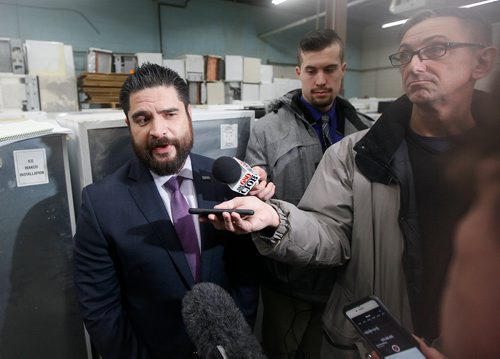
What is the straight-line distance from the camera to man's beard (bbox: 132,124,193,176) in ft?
Result: 3.12

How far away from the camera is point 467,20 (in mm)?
313

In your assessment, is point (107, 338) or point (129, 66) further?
point (129, 66)

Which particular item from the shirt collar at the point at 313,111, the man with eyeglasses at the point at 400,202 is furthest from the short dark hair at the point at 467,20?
the shirt collar at the point at 313,111

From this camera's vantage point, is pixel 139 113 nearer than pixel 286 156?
Yes

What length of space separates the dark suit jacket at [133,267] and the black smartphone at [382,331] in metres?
0.58

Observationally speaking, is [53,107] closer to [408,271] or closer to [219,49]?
[219,49]

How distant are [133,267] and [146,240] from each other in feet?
0.30

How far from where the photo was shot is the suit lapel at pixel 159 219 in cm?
93

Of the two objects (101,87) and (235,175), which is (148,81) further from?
(101,87)

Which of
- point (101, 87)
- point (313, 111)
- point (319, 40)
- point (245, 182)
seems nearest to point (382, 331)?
point (245, 182)

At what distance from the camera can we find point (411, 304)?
0.43m

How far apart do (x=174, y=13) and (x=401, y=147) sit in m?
7.01

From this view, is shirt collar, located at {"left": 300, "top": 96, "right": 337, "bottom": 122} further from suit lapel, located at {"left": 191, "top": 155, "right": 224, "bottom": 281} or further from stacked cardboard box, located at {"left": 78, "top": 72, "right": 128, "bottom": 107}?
stacked cardboard box, located at {"left": 78, "top": 72, "right": 128, "bottom": 107}

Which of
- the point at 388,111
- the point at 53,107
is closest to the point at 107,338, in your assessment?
the point at 388,111
